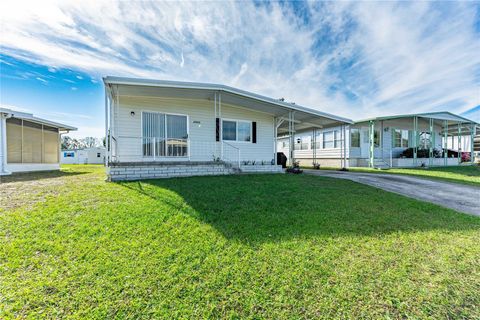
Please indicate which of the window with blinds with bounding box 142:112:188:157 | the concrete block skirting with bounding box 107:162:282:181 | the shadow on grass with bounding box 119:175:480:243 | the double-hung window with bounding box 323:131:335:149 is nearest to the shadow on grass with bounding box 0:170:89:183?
the concrete block skirting with bounding box 107:162:282:181

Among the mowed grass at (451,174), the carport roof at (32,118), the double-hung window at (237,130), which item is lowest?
the mowed grass at (451,174)

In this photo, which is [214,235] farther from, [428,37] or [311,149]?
[311,149]

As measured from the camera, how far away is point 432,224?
149 inches

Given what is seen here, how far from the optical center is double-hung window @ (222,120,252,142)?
32.9ft

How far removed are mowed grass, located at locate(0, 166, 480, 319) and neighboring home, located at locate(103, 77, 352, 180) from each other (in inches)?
138

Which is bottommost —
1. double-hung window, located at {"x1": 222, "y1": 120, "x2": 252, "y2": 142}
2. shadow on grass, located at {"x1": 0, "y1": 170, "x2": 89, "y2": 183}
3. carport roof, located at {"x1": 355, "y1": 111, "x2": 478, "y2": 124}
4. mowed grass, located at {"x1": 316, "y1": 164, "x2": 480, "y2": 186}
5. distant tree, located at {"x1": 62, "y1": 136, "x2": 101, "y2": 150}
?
mowed grass, located at {"x1": 316, "y1": 164, "x2": 480, "y2": 186}

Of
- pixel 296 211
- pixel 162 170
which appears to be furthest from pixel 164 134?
pixel 296 211

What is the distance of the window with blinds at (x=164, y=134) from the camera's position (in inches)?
335

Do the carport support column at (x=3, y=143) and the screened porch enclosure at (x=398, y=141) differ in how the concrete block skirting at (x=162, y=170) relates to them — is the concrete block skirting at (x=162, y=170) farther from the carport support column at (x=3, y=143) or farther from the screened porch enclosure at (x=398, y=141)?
the screened porch enclosure at (x=398, y=141)

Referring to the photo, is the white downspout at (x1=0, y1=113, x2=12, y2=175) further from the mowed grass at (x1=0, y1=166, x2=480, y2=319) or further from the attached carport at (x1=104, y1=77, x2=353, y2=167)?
the mowed grass at (x1=0, y1=166, x2=480, y2=319)

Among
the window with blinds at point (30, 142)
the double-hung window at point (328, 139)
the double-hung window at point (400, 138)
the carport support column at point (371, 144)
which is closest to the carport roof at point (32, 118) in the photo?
the window with blinds at point (30, 142)

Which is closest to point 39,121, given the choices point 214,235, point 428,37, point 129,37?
point 129,37

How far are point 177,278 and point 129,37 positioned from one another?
990cm

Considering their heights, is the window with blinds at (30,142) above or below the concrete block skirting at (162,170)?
above
